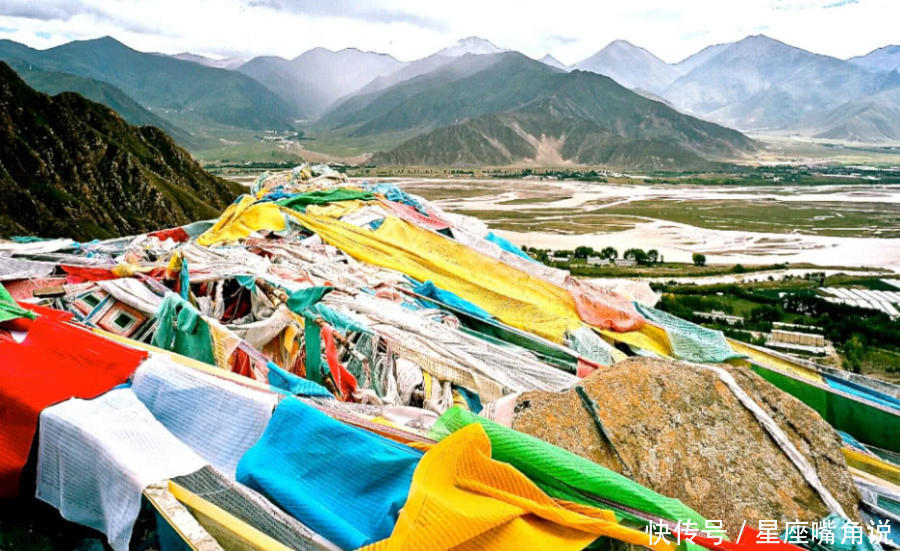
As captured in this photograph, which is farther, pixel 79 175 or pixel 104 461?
pixel 79 175

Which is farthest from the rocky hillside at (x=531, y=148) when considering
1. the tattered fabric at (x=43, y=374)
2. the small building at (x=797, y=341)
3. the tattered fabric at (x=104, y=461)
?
the tattered fabric at (x=104, y=461)

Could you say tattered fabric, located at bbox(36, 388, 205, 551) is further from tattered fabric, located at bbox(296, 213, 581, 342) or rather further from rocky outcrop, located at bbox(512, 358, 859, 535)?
tattered fabric, located at bbox(296, 213, 581, 342)

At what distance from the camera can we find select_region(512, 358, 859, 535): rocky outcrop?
2906 mm

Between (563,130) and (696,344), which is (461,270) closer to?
(696,344)

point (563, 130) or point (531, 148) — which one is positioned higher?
point (563, 130)

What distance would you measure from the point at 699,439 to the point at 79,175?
108 ft

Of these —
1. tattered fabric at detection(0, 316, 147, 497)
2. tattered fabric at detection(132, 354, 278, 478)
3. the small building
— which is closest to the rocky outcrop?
tattered fabric at detection(132, 354, 278, 478)

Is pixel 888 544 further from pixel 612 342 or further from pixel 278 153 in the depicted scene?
pixel 278 153

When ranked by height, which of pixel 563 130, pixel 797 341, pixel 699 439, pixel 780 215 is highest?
pixel 563 130

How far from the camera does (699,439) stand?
3.10 meters

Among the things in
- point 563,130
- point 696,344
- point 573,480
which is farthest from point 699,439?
point 563,130

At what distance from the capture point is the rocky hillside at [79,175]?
25.4 metres

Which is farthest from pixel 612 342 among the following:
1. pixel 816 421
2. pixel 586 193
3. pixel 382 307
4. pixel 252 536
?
pixel 586 193

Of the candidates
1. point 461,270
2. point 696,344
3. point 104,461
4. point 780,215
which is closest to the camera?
point 104,461
